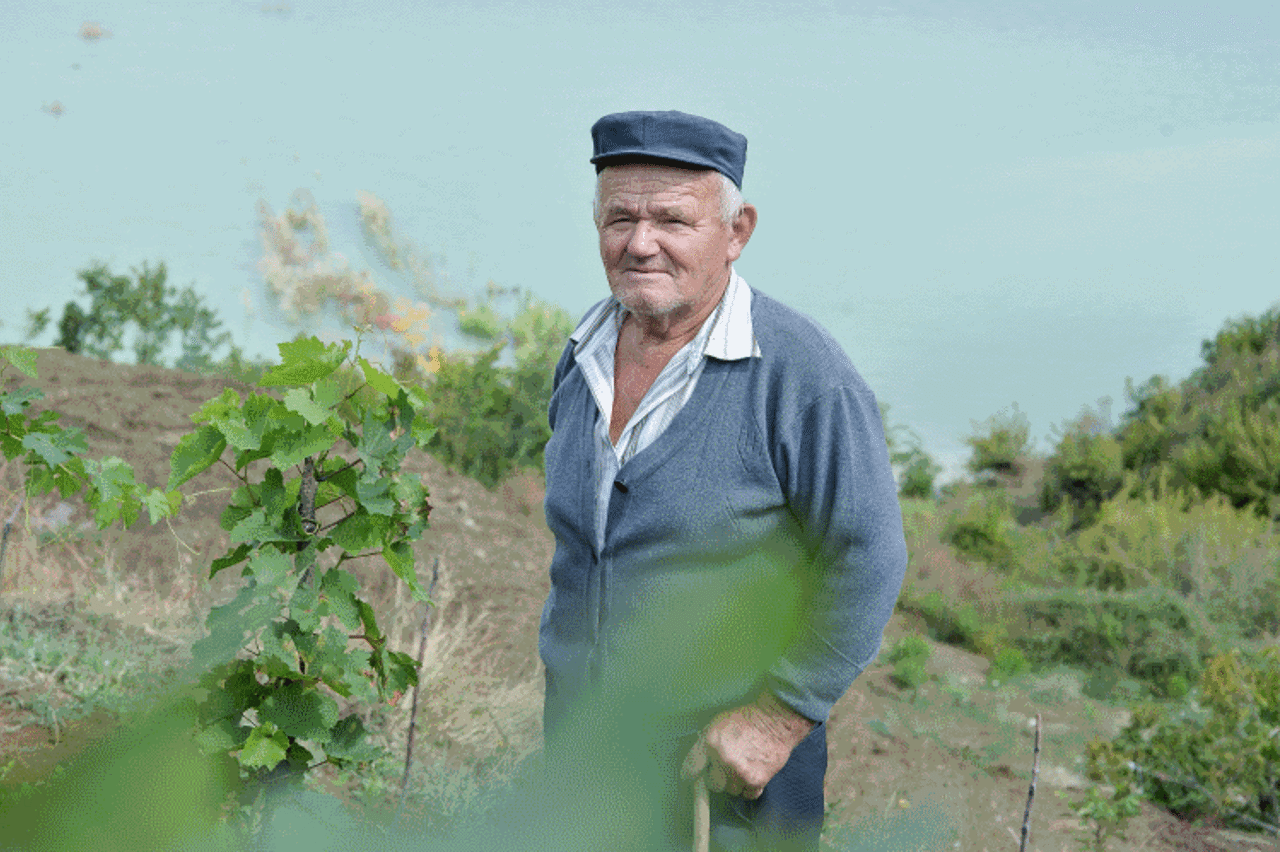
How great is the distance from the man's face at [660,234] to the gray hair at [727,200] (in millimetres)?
12

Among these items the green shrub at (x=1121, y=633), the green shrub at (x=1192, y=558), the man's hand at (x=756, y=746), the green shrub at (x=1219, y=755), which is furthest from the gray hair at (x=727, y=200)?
the green shrub at (x=1192, y=558)

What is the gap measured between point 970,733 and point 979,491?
7329 mm

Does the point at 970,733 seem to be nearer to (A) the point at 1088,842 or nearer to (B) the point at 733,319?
(A) the point at 1088,842

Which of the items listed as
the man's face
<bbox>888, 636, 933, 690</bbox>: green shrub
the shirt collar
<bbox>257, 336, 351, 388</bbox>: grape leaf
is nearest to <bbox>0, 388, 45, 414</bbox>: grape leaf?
<bbox>257, 336, 351, 388</bbox>: grape leaf

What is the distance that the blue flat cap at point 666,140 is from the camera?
2.33m

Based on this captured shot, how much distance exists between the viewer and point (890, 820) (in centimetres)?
54

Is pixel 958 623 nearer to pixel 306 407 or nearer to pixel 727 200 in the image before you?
pixel 727 200

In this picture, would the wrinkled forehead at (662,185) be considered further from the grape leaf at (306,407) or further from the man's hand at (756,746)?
the man's hand at (756,746)

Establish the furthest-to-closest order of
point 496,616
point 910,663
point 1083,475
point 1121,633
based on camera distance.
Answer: point 1083,475, point 1121,633, point 910,663, point 496,616

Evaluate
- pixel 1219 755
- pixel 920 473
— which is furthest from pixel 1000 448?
pixel 1219 755

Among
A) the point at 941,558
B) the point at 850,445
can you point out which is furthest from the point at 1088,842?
the point at 941,558

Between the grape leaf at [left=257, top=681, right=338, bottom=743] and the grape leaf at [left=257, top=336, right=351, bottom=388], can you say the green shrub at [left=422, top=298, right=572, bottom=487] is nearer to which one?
the grape leaf at [left=257, top=681, right=338, bottom=743]

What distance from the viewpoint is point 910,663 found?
19.1 feet

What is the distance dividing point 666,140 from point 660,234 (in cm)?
19
